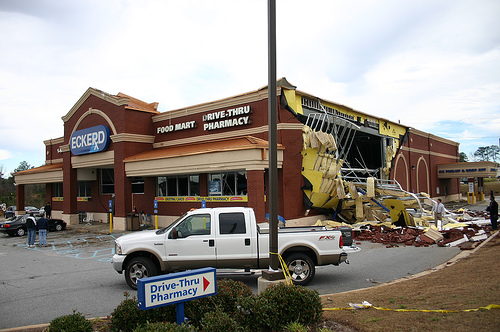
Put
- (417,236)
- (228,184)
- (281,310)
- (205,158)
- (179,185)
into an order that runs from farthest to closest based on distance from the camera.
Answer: (179,185) → (228,184) → (205,158) → (417,236) → (281,310)

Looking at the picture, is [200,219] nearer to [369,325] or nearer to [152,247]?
[152,247]

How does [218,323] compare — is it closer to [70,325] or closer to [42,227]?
[70,325]

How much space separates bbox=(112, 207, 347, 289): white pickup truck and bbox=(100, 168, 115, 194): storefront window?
71.9 ft

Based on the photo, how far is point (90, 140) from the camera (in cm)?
2662

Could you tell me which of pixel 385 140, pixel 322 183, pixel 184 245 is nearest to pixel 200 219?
pixel 184 245

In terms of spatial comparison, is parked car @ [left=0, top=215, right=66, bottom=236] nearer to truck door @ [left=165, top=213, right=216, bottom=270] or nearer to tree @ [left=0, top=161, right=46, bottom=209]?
truck door @ [left=165, top=213, right=216, bottom=270]

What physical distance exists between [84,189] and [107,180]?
11.0 ft

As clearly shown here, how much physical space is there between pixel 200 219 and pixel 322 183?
13041 millimetres

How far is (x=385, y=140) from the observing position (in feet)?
103

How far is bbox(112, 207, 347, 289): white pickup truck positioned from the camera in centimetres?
914

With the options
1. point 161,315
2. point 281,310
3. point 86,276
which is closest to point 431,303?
point 281,310

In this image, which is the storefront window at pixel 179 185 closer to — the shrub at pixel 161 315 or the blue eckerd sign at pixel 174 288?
the shrub at pixel 161 315

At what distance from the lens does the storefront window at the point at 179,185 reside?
76.5 ft

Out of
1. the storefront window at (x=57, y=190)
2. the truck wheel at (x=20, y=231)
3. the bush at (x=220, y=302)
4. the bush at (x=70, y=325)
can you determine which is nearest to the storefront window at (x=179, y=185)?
the truck wheel at (x=20, y=231)
